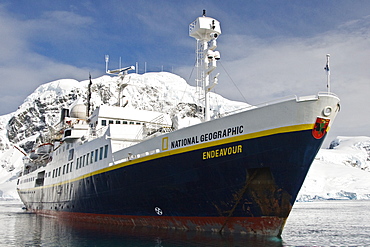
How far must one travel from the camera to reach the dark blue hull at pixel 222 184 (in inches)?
622

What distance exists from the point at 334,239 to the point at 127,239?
10.4m

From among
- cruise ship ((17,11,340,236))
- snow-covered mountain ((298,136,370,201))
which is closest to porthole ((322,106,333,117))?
cruise ship ((17,11,340,236))

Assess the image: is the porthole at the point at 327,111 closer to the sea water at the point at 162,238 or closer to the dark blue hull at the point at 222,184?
the dark blue hull at the point at 222,184

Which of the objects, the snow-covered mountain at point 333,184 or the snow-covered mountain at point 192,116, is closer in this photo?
the snow-covered mountain at point 333,184

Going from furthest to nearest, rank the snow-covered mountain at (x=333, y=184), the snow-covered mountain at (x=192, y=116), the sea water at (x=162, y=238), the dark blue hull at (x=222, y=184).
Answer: the snow-covered mountain at (x=192, y=116)
the snow-covered mountain at (x=333, y=184)
the sea water at (x=162, y=238)
the dark blue hull at (x=222, y=184)

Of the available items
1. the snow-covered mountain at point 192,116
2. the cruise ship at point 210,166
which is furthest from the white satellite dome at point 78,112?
the cruise ship at point 210,166

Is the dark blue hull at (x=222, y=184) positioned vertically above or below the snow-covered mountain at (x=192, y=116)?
below

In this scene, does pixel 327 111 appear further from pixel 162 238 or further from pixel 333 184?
pixel 333 184

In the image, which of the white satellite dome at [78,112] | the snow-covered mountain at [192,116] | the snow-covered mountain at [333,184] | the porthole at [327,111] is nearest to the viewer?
the porthole at [327,111]

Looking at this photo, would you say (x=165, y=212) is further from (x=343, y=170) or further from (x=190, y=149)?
(x=343, y=170)

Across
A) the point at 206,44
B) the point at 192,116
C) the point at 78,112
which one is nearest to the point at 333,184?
the point at 192,116

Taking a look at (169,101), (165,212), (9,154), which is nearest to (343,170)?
(169,101)

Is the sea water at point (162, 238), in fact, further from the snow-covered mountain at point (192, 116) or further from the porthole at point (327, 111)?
the snow-covered mountain at point (192, 116)

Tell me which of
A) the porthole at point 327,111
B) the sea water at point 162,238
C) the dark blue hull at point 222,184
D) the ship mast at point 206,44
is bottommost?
the sea water at point 162,238
